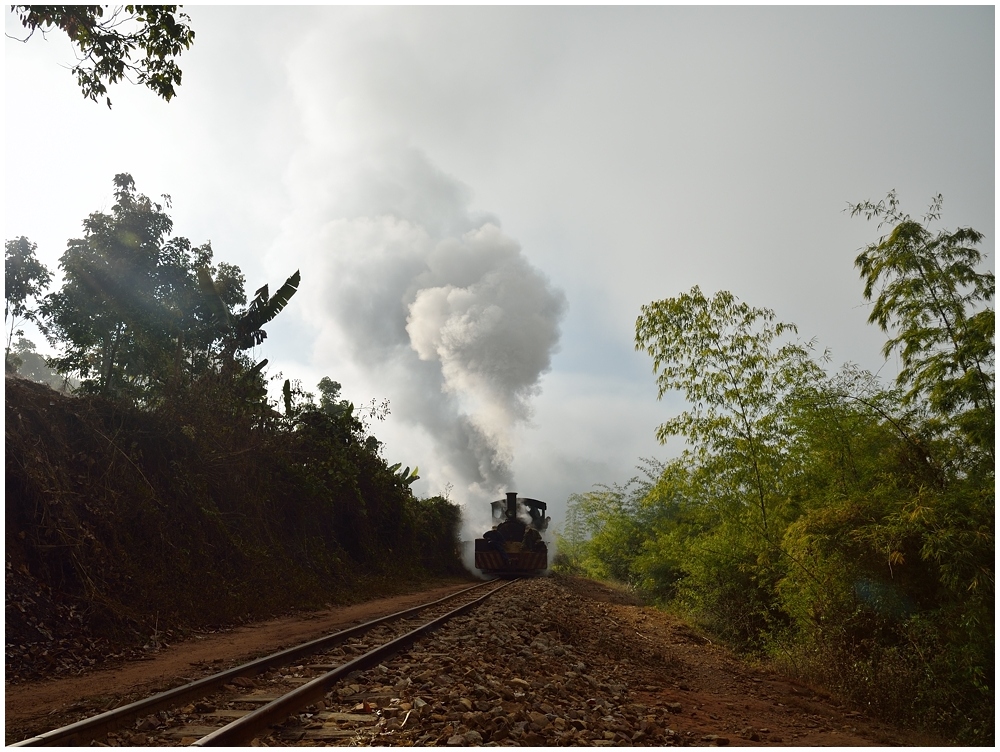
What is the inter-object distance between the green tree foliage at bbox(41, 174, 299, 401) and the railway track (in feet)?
35.4

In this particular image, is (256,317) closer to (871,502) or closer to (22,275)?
(22,275)

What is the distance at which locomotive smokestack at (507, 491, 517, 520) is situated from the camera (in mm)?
30234

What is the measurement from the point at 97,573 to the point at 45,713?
4.38 m

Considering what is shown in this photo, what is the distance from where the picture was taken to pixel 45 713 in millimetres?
5359

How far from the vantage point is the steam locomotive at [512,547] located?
27.9m

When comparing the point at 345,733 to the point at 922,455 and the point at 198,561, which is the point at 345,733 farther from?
the point at 198,561

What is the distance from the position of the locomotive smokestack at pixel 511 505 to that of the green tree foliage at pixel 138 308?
15.7 meters

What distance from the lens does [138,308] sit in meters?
17.7

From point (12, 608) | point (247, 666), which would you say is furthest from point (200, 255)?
point (247, 666)

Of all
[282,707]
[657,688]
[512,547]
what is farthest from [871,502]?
[512,547]

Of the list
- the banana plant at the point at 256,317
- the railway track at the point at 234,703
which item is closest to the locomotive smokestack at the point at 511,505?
the banana plant at the point at 256,317

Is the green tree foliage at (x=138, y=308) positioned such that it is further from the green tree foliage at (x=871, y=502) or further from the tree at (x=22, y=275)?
the green tree foliage at (x=871, y=502)

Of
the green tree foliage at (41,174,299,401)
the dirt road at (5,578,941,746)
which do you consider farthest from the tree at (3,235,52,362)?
the dirt road at (5,578,941,746)

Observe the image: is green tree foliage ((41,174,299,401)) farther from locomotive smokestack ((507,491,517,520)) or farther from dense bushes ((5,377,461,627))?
locomotive smokestack ((507,491,517,520))
